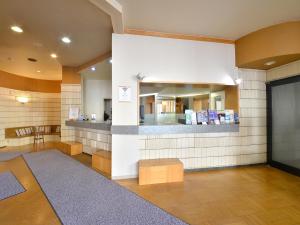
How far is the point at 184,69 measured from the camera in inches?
146

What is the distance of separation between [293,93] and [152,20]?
10.8 ft

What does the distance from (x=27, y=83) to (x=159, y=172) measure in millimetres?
7631

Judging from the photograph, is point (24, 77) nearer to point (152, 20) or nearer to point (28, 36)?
point (28, 36)

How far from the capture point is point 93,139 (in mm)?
5055

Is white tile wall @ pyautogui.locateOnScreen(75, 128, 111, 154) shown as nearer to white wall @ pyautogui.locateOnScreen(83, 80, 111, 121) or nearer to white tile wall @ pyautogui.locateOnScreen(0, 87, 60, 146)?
white wall @ pyautogui.locateOnScreen(83, 80, 111, 121)

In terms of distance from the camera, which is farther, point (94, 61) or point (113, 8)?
point (94, 61)

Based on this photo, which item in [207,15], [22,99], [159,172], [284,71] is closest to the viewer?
[207,15]

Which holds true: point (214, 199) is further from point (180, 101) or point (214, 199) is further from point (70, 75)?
point (70, 75)

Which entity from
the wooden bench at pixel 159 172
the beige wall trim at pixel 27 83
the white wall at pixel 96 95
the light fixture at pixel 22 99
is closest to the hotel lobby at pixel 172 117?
the wooden bench at pixel 159 172

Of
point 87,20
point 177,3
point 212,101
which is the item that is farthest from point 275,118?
point 87,20

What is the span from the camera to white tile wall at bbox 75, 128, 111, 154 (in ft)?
14.9

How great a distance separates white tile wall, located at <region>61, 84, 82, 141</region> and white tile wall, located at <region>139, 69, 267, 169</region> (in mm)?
3576

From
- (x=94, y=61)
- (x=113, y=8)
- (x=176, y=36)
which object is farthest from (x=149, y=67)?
(x=94, y=61)

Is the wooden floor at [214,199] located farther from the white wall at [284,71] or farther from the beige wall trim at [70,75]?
the beige wall trim at [70,75]
